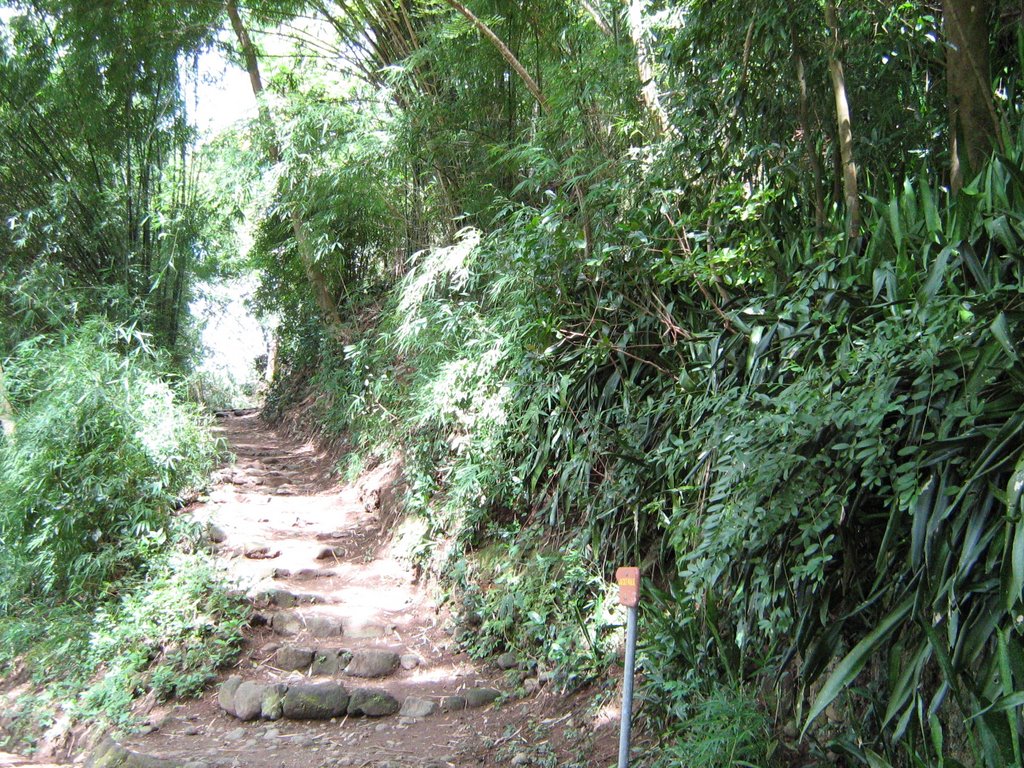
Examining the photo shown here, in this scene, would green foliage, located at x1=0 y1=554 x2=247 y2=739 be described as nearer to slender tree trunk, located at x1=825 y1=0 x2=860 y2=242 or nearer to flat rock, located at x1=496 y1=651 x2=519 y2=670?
flat rock, located at x1=496 y1=651 x2=519 y2=670

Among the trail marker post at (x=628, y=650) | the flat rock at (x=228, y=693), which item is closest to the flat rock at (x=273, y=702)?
the flat rock at (x=228, y=693)

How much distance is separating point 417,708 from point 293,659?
0.80 m

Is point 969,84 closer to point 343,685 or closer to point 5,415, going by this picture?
point 343,685

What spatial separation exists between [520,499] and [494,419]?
0.45 meters

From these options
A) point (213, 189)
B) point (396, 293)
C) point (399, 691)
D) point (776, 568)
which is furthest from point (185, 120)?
point (776, 568)

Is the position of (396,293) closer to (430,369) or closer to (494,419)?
(430,369)

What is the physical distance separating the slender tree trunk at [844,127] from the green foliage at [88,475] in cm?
420

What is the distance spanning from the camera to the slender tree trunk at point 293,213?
22.6ft

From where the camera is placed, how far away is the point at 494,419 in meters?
4.21

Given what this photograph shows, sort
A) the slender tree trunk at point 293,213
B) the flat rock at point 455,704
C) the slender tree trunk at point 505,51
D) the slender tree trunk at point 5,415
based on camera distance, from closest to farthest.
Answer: the flat rock at point 455,704
the slender tree trunk at point 505,51
the slender tree trunk at point 5,415
the slender tree trunk at point 293,213

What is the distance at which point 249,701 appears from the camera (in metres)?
3.53

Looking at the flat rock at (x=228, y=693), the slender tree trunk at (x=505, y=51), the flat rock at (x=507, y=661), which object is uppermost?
the slender tree trunk at (x=505, y=51)

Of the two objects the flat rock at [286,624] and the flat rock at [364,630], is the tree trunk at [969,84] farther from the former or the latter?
the flat rock at [286,624]

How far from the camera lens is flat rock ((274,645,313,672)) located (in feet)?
12.7
